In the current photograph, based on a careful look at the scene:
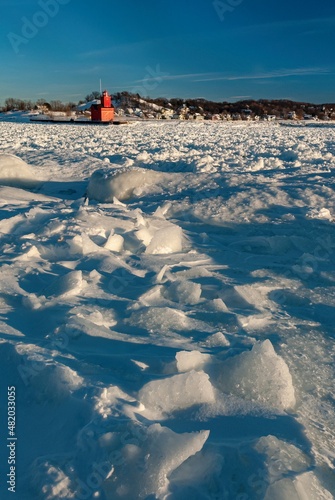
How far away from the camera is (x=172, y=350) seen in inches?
74.4

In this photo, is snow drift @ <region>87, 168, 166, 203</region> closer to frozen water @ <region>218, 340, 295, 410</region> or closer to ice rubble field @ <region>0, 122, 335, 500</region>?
ice rubble field @ <region>0, 122, 335, 500</region>

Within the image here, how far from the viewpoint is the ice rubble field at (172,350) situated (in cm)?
123

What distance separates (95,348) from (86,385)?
336 mm

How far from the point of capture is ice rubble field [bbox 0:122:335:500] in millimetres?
1232

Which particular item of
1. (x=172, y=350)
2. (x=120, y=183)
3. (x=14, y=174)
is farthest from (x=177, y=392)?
(x=14, y=174)

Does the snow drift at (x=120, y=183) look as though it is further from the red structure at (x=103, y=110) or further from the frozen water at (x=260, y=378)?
the red structure at (x=103, y=110)

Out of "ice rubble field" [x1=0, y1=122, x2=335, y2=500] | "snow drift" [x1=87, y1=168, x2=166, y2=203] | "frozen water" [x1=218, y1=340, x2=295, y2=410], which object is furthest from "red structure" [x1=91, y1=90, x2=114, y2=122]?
"frozen water" [x1=218, y1=340, x2=295, y2=410]

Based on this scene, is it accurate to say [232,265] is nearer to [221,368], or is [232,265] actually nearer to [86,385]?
[221,368]

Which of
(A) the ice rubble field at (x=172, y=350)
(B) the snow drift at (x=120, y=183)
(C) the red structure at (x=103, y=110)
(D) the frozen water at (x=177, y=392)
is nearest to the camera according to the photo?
(A) the ice rubble field at (x=172, y=350)

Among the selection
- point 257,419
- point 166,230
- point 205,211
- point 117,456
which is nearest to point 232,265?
point 166,230

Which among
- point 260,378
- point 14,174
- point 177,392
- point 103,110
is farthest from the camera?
point 103,110

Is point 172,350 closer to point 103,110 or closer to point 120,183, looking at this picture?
point 120,183

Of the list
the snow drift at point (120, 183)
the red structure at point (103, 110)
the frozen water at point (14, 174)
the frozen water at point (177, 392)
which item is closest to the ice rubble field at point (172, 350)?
the frozen water at point (177, 392)

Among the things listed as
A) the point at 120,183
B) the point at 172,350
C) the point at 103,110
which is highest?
the point at 103,110
